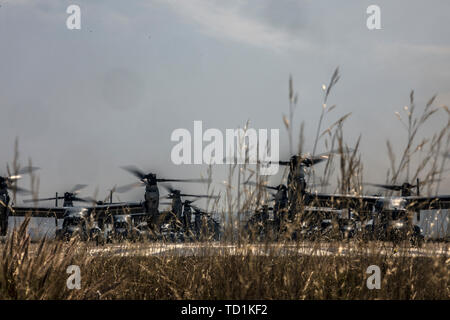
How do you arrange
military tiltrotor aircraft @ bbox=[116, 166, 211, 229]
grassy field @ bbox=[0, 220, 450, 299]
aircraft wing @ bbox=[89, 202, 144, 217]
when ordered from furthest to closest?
military tiltrotor aircraft @ bbox=[116, 166, 211, 229] < aircraft wing @ bbox=[89, 202, 144, 217] < grassy field @ bbox=[0, 220, 450, 299]

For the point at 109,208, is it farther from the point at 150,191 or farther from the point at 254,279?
the point at 254,279

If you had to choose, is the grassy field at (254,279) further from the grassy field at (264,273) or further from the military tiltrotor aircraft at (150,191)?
the military tiltrotor aircraft at (150,191)

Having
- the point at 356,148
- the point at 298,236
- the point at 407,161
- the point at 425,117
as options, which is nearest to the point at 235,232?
the point at 298,236

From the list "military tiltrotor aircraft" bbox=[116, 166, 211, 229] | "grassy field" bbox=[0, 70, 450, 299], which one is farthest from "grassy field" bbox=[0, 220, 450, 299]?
"military tiltrotor aircraft" bbox=[116, 166, 211, 229]

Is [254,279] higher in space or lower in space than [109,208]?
higher

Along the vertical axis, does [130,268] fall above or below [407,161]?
below

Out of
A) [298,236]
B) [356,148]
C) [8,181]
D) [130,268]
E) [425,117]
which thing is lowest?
[130,268]

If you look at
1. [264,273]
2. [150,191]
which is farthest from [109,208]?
[264,273]

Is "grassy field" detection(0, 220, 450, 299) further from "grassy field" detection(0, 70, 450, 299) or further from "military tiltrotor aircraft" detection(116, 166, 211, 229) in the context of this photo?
"military tiltrotor aircraft" detection(116, 166, 211, 229)
